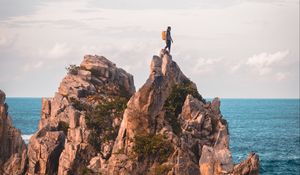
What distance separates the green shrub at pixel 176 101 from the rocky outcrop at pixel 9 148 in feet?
57.5

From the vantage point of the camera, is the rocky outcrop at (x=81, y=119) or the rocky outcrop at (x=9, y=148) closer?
the rocky outcrop at (x=81, y=119)

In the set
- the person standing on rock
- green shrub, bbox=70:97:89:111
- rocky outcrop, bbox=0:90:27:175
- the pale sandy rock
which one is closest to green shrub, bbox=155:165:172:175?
the pale sandy rock

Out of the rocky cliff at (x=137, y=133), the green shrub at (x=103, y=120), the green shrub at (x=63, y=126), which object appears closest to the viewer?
the rocky cliff at (x=137, y=133)

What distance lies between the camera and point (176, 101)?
245 ft

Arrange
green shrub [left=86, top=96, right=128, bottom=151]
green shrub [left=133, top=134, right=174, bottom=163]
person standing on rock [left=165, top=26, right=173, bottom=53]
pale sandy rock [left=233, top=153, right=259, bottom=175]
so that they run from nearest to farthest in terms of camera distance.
Result: 1. pale sandy rock [left=233, top=153, right=259, bottom=175]
2. green shrub [left=133, top=134, right=174, bottom=163]
3. person standing on rock [left=165, top=26, right=173, bottom=53]
4. green shrub [left=86, top=96, right=128, bottom=151]

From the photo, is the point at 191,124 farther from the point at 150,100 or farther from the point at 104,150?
the point at 104,150

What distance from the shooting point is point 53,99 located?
8612 centimetres

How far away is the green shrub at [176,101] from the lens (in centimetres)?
7212

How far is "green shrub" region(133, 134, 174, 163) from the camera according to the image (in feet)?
226

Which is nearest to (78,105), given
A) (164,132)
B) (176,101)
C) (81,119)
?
(81,119)

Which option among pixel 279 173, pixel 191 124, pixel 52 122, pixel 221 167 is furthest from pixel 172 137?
pixel 279 173

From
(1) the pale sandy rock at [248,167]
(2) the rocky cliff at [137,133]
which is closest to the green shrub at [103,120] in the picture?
(2) the rocky cliff at [137,133]

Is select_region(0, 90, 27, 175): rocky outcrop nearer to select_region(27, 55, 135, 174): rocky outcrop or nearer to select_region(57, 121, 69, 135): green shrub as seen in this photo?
select_region(27, 55, 135, 174): rocky outcrop

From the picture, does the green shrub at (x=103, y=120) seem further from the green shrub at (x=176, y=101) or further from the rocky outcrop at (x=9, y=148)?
the rocky outcrop at (x=9, y=148)
